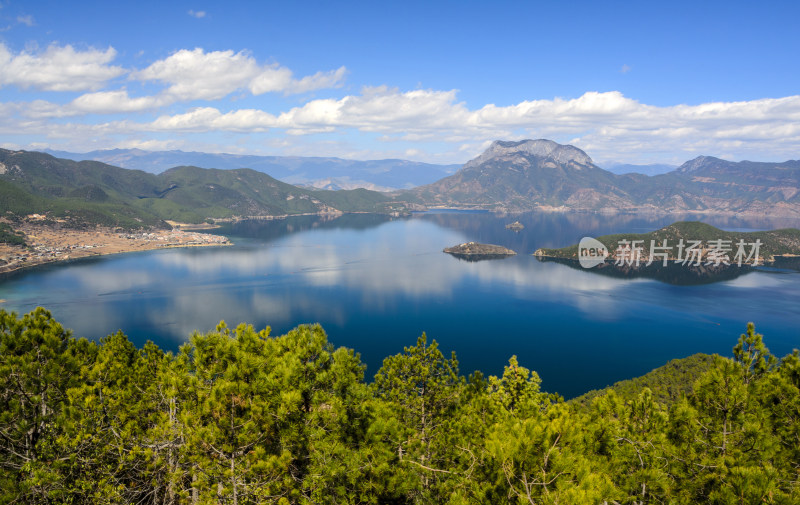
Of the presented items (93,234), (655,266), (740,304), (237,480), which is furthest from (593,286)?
(93,234)

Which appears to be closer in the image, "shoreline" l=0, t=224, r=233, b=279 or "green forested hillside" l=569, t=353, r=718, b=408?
"green forested hillside" l=569, t=353, r=718, b=408

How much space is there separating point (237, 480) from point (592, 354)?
71117 mm

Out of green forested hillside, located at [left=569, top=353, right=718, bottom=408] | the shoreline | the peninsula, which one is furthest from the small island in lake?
green forested hillside, located at [left=569, top=353, right=718, bottom=408]

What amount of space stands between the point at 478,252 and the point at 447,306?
79.3 meters

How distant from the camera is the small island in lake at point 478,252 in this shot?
538 feet

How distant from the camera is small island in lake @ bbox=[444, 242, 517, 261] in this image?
6462 inches

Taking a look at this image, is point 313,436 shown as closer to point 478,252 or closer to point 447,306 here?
point 447,306

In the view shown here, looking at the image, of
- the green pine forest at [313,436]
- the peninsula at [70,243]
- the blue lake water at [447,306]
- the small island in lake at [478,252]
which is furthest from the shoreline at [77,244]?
the green pine forest at [313,436]

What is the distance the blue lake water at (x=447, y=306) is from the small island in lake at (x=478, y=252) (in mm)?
18285

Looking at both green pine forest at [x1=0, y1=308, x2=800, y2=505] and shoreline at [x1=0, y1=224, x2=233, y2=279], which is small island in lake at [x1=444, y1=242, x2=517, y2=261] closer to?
shoreline at [x1=0, y1=224, x2=233, y2=279]

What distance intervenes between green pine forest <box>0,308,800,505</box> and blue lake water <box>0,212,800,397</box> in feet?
161

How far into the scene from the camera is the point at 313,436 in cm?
1038

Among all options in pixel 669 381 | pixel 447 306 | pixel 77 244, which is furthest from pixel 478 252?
pixel 77 244

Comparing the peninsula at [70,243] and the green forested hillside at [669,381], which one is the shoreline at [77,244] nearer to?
the peninsula at [70,243]
